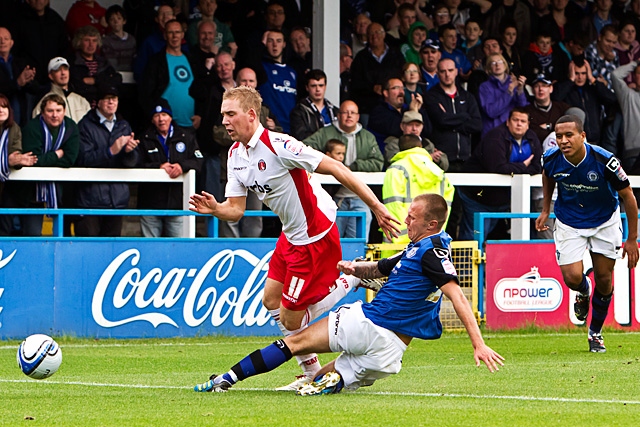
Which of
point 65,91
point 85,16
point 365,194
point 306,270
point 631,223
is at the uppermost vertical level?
point 85,16

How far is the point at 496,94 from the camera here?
682 inches

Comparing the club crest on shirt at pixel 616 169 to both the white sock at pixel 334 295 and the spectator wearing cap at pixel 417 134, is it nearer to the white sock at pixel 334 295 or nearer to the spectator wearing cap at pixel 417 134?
the white sock at pixel 334 295

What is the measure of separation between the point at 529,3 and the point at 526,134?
154 inches

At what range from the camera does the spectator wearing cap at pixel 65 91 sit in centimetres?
1434

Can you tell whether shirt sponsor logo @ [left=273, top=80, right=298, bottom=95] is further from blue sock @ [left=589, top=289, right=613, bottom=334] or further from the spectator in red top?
blue sock @ [left=589, top=289, right=613, bottom=334]

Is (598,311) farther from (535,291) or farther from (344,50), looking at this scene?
(344,50)

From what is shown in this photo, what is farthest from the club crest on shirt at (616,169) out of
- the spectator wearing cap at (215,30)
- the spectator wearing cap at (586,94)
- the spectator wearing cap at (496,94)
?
the spectator wearing cap at (586,94)

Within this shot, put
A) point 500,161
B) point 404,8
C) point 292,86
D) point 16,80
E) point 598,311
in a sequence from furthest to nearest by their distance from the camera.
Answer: point 404,8, point 500,161, point 292,86, point 16,80, point 598,311

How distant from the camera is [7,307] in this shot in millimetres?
13062

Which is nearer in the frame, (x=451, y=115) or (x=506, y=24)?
(x=451, y=115)

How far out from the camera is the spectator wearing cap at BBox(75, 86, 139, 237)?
14430mm

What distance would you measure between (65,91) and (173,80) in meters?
1.44

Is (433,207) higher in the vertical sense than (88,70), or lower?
lower

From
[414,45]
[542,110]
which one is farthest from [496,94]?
[414,45]
